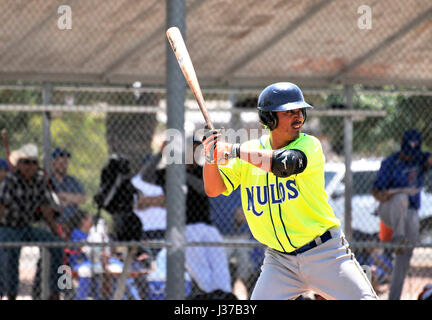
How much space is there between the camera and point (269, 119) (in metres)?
3.83

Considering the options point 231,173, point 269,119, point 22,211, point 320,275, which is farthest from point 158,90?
point 320,275

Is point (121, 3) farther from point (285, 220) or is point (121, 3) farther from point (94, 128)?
point (94, 128)

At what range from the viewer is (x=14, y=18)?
6160 mm

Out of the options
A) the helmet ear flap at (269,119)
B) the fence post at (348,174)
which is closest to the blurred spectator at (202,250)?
the fence post at (348,174)

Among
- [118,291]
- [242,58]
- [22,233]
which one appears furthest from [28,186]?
[242,58]

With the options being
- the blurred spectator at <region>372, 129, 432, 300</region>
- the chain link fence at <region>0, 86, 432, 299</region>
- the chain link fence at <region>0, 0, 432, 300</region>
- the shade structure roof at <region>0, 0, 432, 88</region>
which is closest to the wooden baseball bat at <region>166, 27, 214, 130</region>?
the chain link fence at <region>0, 86, 432, 299</region>

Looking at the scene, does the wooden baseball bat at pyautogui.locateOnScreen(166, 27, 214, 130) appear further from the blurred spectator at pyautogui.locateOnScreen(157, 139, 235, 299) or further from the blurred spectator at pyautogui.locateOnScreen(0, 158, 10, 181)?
the blurred spectator at pyautogui.locateOnScreen(0, 158, 10, 181)

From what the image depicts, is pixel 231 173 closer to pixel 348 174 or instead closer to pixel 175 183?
pixel 175 183

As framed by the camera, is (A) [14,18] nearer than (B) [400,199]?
Yes

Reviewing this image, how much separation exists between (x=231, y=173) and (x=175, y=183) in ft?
4.66

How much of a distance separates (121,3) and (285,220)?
121 inches

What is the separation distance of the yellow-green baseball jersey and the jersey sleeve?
0.13 meters
